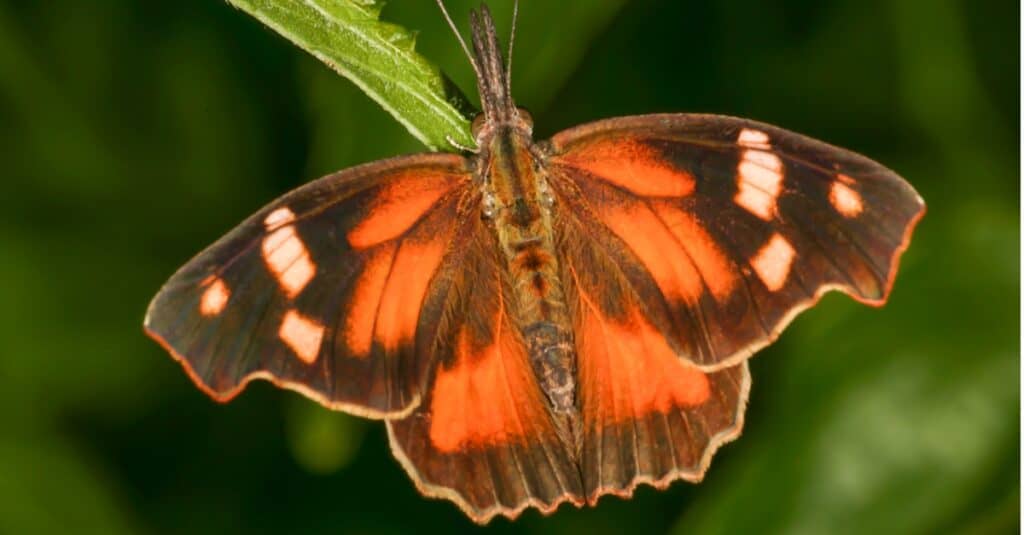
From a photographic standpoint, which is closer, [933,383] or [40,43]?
[933,383]

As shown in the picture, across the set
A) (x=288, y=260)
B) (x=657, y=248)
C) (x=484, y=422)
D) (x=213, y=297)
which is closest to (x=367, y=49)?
(x=288, y=260)

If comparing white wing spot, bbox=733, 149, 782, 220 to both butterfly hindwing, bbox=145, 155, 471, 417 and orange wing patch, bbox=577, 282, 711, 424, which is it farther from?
butterfly hindwing, bbox=145, 155, 471, 417

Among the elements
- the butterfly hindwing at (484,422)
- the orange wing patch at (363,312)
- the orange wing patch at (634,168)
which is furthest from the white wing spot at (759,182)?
the orange wing patch at (363,312)

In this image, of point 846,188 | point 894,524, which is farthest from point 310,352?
point 894,524

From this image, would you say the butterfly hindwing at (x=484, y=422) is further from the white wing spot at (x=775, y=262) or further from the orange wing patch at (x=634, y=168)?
the white wing spot at (x=775, y=262)

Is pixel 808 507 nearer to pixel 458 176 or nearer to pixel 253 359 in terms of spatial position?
pixel 458 176

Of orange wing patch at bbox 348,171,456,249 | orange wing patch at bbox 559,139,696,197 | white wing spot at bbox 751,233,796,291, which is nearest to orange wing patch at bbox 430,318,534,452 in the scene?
orange wing patch at bbox 348,171,456,249
